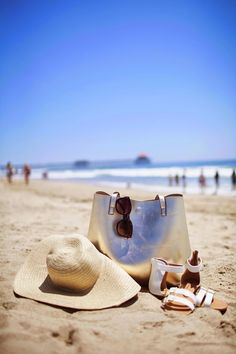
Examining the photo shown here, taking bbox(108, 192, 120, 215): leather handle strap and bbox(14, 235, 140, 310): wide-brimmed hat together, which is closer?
bbox(14, 235, 140, 310): wide-brimmed hat

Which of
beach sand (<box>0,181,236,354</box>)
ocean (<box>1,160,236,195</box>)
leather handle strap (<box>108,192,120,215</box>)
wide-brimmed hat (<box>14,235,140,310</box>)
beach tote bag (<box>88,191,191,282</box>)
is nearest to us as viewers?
beach sand (<box>0,181,236,354</box>)

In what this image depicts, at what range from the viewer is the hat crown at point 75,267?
260 centimetres

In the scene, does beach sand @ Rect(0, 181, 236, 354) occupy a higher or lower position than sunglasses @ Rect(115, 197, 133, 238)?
lower

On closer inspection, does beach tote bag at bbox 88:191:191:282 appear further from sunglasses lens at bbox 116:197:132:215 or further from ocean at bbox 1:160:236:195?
ocean at bbox 1:160:236:195

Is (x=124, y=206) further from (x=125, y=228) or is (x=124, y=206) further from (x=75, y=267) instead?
(x=75, y=267)

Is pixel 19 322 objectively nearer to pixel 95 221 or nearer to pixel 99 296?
pixel 99 296

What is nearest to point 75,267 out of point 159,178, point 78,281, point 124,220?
point 78,281

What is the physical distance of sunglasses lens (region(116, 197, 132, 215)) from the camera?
121 inches

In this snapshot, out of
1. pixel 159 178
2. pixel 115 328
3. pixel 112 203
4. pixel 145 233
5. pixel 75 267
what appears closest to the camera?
pixel 115 328

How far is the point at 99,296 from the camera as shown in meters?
2.63

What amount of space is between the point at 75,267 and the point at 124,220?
2.45ft

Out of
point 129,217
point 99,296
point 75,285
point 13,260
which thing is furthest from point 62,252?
point 13,260

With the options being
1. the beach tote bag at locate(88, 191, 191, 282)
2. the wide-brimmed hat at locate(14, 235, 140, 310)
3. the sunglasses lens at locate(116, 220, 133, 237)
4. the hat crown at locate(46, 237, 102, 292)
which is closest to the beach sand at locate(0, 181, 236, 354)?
the wide-brimmed hat at locate(14, 235, 140, 310)

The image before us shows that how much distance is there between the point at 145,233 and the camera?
118 inches
